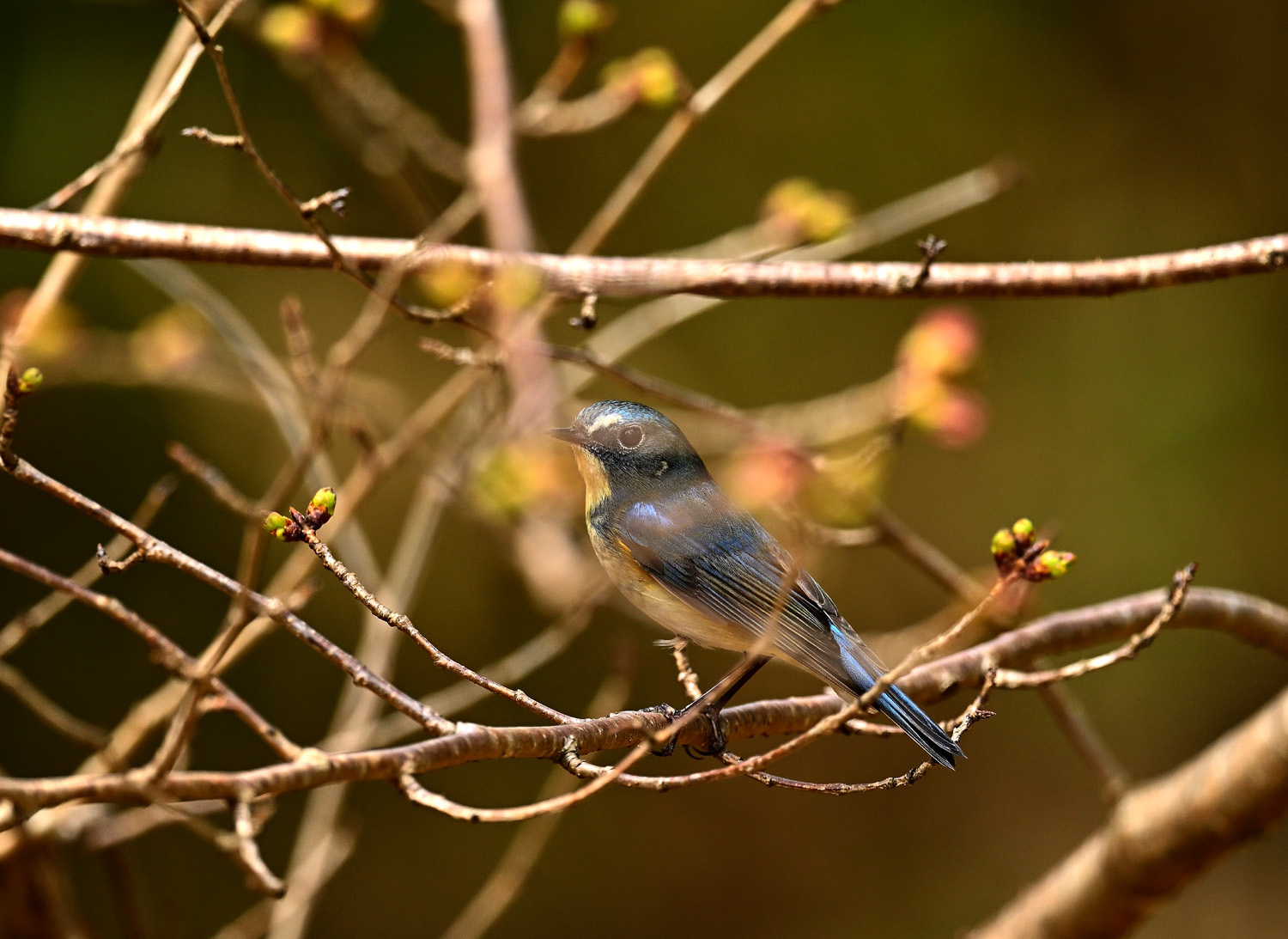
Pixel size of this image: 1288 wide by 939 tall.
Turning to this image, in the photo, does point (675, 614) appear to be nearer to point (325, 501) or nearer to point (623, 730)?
point (623, 730)

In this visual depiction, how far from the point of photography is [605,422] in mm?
2096

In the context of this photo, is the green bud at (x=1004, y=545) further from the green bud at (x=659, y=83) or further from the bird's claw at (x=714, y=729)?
the green bud at (x=659, y=83)

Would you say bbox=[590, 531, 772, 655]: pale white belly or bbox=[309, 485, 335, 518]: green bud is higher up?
bbox=[590, 531, 772, 655]: pale white belly

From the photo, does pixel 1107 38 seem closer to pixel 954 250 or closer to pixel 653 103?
pixel 954 250

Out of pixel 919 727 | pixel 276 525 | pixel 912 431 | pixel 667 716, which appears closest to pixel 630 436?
pixel 667 716

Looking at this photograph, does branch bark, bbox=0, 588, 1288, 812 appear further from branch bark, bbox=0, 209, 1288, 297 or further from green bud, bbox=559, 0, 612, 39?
green bud, bbox=559, 0, 612, 39

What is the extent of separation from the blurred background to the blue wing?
2.28 meters

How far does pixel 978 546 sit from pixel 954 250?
3.96 feet

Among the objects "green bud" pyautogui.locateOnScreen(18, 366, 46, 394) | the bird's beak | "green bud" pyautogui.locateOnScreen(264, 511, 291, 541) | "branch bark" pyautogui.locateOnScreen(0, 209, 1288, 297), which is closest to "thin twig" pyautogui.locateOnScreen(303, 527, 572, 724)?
"green bud" pyautogui.locateOnScreen(264, 511, 291, 541)

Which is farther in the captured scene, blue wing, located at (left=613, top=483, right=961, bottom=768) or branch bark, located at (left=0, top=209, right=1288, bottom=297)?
branch bark, located at (left=0, top=209, right=1288, bottom=297)

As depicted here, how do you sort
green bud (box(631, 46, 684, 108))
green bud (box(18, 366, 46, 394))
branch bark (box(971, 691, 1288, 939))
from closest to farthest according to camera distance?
green bud (box(18, 366, 46, 394))
branch bark (box(971, 691, 1288, 939))
green bud (box(631, 46, 684, 108))

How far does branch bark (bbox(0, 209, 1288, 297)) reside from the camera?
2061 mm

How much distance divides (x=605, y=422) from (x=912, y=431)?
2.83m

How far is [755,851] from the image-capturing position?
493cm
